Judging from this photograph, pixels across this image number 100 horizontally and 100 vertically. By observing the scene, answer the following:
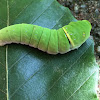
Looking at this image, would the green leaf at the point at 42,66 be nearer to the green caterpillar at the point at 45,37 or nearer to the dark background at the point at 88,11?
the green caterpillar at the point at 45,37

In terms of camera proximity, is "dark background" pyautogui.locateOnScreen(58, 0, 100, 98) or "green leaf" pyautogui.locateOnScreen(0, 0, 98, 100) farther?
"dark background" pyautogui.locateOnScreen(58, 0, 100, 98)

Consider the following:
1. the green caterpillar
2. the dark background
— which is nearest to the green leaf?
the green caterpillar

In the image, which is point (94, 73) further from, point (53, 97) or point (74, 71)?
point (53, 97)

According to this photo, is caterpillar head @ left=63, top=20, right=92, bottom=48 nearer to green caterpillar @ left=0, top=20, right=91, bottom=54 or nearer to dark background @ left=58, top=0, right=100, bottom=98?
green caterpillar @ left=0, top=20, right=91, bottom=54

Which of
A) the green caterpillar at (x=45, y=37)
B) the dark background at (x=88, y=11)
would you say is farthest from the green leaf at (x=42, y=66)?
the dark background at (x=88, y=11)

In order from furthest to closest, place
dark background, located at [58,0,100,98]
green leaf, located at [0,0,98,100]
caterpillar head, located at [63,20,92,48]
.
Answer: dark background, located at [58,0,100,98], caterpillar head, located at [63,20,92,48], green leaf, located at [0,0,98,100]

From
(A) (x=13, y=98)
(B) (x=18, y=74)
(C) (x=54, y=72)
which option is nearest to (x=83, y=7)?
(C) (x=54, y=72)
